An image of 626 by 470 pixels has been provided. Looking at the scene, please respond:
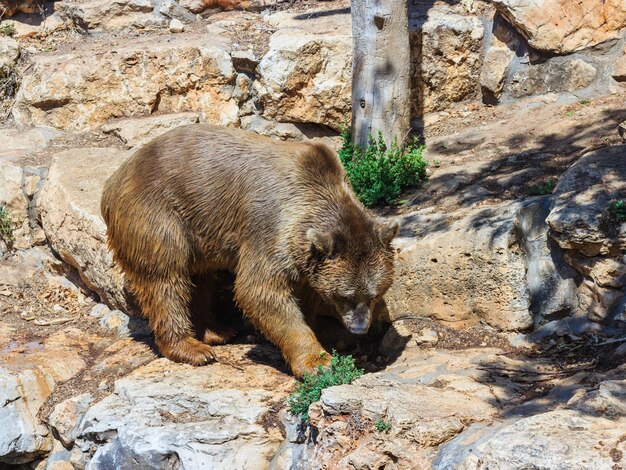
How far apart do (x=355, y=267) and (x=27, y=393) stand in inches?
122

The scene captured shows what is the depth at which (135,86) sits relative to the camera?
1006cm

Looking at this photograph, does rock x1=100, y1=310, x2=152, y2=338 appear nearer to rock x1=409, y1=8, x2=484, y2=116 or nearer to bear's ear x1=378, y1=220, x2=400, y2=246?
bear's ear x1=378, y1=220, x2=400, y2=246

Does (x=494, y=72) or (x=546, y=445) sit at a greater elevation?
(x=494, y=72)

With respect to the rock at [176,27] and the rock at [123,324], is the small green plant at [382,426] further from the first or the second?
the rock at [176,27]

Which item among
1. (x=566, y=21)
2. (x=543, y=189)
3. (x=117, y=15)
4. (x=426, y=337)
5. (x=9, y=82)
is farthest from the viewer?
(x=117, y=15)

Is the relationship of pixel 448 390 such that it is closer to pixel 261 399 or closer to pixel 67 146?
pixel 261 399

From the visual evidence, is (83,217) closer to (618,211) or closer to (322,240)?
(322,240)

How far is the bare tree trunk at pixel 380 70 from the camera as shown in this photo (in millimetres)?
8328

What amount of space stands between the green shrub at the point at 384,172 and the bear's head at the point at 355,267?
1741 mm

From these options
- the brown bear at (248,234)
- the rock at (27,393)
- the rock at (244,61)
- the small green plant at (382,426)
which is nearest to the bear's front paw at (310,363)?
the brown bear at (248,234)

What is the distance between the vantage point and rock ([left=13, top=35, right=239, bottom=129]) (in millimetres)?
9977

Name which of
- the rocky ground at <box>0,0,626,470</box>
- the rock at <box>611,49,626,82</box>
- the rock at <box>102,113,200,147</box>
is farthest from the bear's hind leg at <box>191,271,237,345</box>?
the rock at <box>611,49,626,82</box>

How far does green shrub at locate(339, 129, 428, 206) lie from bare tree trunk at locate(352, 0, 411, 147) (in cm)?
20

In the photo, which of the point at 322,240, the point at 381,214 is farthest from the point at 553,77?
the point at 322,240
